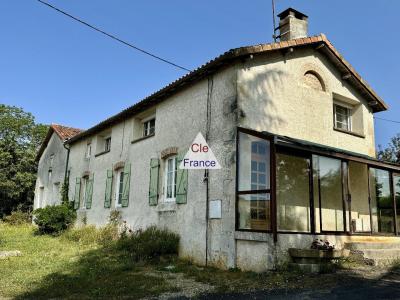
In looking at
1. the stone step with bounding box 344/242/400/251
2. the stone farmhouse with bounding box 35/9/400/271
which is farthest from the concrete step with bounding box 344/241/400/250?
the stone farmhouse with bounding box 35/9/400/271

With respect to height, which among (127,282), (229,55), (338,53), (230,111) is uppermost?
(338,53)

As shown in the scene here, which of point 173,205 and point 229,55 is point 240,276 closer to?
point 173,205

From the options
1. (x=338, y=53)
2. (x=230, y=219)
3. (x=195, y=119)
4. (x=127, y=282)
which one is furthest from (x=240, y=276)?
(x=338, y=53)

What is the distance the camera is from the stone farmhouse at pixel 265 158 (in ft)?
28.6

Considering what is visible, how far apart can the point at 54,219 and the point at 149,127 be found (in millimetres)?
6384

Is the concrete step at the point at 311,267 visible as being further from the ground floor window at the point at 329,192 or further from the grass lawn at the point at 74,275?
the grass lawn at the point at 74,275

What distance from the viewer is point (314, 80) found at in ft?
37.8

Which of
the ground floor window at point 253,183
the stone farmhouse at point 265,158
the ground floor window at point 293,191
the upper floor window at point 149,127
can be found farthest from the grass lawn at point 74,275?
the upper floor window at point 149,127

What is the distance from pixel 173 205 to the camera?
10914 mm

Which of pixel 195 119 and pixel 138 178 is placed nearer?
pixel 195 119

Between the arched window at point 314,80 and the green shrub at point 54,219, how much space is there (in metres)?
11.5

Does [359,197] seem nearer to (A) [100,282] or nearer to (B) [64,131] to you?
(A) [100,282]

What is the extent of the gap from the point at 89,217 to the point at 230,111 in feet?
30.1

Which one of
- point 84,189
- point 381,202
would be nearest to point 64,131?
point 84,189
